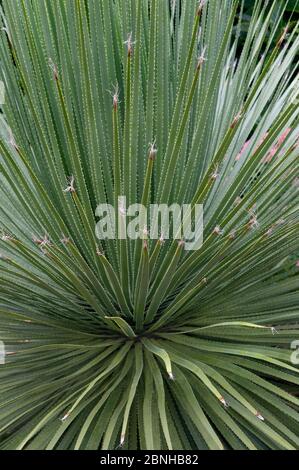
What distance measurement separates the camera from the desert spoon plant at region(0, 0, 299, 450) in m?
1.13

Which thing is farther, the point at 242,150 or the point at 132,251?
the point at 242,150

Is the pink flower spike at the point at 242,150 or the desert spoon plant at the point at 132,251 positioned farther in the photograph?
the pink flower spike at the point at 242,150

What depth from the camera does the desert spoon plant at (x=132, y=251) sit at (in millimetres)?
1126

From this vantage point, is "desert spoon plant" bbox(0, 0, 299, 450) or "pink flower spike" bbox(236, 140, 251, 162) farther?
"pink flower spike" bbox(236, 140, 251, 162)

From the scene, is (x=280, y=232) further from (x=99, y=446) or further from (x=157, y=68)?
(x=99, y=446)

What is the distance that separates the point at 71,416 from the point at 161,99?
0.68 meters

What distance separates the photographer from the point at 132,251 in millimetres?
1265

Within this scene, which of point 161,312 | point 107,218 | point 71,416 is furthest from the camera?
point 161,312

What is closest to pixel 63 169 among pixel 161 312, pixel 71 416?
pixel 161 312

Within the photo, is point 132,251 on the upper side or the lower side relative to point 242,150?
lower

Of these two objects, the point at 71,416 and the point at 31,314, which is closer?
the point at 71,416

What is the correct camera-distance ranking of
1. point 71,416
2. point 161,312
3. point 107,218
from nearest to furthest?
point 71,416, point 107,218, point 161,312
